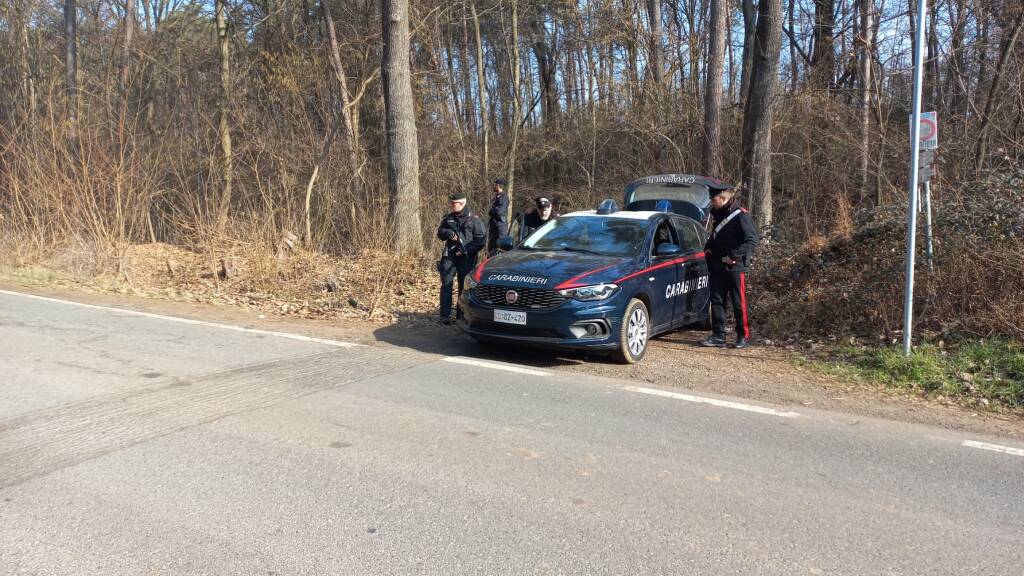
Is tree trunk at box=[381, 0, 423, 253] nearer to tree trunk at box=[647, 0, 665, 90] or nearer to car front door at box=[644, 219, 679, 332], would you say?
car front door at box=[644, 219, 679, 332]

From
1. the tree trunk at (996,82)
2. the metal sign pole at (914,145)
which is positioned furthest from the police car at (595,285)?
the tree trunk at (996,82)

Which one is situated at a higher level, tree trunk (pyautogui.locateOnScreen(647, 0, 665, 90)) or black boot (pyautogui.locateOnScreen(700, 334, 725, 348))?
tree trunk (pyautogui.locateOnScreen(647, 0, 665, 90))

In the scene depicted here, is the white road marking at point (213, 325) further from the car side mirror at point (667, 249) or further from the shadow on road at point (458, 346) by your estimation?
the car side mirror at point (667, 249)

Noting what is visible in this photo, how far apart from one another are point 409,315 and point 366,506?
6837 mm

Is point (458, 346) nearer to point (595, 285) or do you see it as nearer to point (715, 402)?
point (595, 285)

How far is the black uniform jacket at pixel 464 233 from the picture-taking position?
10102 millimetres

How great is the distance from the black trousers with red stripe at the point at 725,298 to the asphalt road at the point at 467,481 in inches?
98.2

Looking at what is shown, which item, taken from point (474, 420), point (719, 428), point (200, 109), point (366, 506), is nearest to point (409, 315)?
point (474, 420)

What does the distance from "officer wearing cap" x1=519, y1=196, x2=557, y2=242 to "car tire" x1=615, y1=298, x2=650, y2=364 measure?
3.95 m

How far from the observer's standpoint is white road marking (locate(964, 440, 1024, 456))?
5.07 m

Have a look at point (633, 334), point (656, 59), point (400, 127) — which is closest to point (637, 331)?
point (633, 334)

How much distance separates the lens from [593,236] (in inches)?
344

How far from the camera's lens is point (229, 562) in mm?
3365

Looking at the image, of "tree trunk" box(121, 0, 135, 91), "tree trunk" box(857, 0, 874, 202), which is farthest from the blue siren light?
"tree trunk" box(121, 0, 135, 91)
